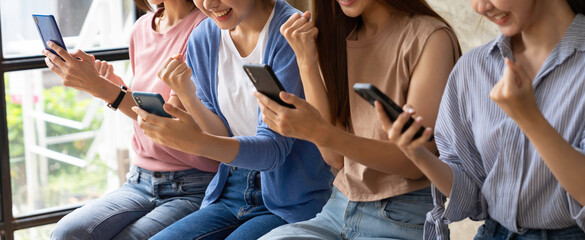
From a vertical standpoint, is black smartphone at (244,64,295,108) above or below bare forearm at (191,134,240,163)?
above

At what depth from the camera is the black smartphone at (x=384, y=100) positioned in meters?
1.20

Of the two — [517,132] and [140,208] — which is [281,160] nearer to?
[140,208]

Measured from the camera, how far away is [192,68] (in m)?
2.02

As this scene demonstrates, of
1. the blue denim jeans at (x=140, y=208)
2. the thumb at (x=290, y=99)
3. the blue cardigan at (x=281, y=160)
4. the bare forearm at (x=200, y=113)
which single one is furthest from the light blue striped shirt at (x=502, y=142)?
the blue denim jeans at (x=140, y=208)

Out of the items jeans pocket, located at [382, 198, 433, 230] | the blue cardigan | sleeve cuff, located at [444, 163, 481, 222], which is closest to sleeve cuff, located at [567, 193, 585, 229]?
sleeve cuff, located at [444, 163, 481, 222]

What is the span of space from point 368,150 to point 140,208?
0.86 m

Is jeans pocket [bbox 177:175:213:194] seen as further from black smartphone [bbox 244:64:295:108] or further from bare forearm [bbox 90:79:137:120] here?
black smartphone [bbox 244:64:295:108]

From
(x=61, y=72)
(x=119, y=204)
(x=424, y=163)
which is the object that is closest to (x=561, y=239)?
(x=424, y=163)

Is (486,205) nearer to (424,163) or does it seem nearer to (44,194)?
(424,163)

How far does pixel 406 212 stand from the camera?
1.54m

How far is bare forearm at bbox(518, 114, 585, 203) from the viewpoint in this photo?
113 cm

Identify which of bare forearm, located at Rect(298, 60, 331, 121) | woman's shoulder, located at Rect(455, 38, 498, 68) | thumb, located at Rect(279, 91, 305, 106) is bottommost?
bare forearm, located at Rect(298, 60, 331, 121)

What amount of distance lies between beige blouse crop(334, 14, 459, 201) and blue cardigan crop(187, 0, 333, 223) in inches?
7.1

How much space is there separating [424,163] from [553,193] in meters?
0.23
